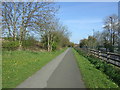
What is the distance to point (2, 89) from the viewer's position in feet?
19.7

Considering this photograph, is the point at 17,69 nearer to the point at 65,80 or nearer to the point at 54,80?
the point at 54,80

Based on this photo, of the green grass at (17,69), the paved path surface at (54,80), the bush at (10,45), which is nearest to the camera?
the paved path surface at (54,80)

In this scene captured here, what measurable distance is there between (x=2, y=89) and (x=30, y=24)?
68.9 ft

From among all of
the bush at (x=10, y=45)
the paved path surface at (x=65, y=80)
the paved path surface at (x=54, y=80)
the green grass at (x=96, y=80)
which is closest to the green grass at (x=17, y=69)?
the paved path surface at (x=54, y=80)

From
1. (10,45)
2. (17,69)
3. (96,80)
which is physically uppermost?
(10,45)

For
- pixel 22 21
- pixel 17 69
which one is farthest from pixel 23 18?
pixel 17 69

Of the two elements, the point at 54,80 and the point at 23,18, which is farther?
the point at 23,18

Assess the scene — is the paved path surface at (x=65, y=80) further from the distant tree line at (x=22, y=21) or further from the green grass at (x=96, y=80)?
the distant tree line at (x=22, y=21)

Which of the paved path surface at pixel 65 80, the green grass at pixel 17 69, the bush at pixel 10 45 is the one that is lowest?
the paved path surface at pixel 65 80

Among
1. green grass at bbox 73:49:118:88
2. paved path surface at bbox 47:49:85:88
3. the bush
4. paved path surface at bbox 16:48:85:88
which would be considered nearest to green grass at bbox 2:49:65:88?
paved path surface at bbox 16:48:85:88

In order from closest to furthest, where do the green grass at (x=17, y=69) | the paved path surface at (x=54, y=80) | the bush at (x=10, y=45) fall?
the paved path surface at (x=54, y=80) → the green grass at (x=17, y=69) → the bush at (x=10, y=45)

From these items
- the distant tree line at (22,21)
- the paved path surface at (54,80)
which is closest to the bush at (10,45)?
the distant tree line at (22,21)

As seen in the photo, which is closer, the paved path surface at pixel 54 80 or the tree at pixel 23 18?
the paved path surface at pixel 54 80

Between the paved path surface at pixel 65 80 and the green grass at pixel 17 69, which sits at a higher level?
the green grass at pixel 17 69
